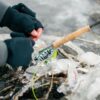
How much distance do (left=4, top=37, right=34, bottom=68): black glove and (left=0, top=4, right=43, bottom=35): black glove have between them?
0.62 feet

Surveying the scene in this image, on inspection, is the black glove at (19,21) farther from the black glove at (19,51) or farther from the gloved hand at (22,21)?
the black glove at (19,51)

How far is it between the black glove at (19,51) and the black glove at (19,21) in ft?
0.62

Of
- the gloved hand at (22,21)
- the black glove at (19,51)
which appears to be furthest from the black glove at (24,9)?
the black glove at (19,51)

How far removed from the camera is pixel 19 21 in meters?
Answer: 2.27

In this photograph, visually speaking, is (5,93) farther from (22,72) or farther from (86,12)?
(86,12)

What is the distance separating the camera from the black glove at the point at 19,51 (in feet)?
6.42

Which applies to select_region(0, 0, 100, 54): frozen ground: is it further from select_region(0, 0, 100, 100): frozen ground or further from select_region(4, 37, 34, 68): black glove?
select_region(4, 37, 34, 68): black glove

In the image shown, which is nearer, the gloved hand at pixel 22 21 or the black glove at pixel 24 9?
the gloved hand at pixel 22 21

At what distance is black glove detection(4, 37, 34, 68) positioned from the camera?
196 centimetres

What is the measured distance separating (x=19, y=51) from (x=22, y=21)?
34 centimetres

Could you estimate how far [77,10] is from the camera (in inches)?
223

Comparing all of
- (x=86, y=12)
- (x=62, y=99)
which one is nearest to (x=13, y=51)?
(x=62, y=99)

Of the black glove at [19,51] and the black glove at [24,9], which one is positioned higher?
the black glove at [24,9]

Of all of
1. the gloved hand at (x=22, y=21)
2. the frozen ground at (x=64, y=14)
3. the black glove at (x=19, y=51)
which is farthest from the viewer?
the frozen ground at (x=64, y=14)
